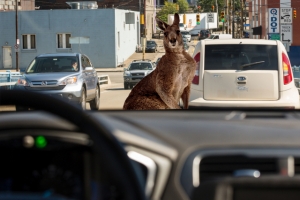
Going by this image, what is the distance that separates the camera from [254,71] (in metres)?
8.34

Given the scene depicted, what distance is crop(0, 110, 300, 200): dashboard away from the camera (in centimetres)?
188

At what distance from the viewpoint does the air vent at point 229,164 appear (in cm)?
290

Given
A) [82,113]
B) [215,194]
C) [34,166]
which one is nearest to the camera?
[82,113]

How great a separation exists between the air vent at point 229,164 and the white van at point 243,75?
5127 millimetres

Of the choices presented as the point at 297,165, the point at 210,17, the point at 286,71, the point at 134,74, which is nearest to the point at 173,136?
the point at 297,165

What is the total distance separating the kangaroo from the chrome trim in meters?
3.82

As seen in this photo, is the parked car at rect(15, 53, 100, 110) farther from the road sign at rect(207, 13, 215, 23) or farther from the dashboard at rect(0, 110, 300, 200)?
the road sign at rect(207, 13, 215, 23)

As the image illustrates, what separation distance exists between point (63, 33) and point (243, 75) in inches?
1960

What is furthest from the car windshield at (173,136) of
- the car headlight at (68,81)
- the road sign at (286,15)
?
the road sign at (286,15)

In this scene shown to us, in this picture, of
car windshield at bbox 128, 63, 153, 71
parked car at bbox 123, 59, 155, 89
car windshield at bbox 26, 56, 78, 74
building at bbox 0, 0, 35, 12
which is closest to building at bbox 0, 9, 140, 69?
building at bbox 0, 0, 35, 12

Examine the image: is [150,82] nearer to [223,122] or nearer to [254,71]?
[254,71]

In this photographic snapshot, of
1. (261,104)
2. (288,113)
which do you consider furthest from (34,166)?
(261,104)

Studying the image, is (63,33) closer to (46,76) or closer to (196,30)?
(46,76)

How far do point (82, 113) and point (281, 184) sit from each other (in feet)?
2.23
